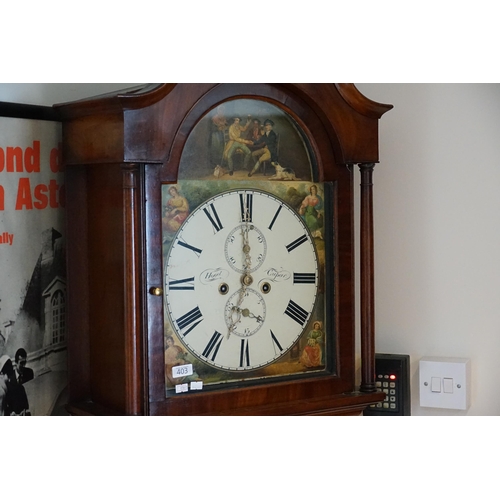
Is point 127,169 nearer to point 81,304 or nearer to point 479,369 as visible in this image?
point 81,304

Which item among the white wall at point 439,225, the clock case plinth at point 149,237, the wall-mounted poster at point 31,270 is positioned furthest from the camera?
the white wall at point 439,225

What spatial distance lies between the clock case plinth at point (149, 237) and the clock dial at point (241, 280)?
4cm

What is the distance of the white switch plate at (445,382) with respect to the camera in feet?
4.98

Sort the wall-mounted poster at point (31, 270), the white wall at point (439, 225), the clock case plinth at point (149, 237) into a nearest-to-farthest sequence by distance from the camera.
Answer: the clock case plinth at point (149, 237) → the wall-mounted poster at point (31, 270) → the white wall at point (439, 225)

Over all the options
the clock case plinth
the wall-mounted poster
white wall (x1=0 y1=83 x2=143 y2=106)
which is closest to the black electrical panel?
the clock case plinth

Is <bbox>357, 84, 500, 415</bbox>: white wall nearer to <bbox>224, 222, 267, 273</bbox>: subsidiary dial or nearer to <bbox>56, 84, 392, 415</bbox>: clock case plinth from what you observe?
<bbox>56, 84, 392, 415</bbox>: clock case plinth

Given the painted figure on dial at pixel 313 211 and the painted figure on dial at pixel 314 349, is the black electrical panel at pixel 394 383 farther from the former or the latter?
the painted figure on dial at pixel 313 211

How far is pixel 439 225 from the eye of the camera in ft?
5.09

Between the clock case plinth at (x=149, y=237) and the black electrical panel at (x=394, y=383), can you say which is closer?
the clock case plinth at (x=149, y=237)

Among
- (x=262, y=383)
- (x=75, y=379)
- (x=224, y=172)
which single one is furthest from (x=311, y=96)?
(x=75, y=379)

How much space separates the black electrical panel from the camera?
1.56m

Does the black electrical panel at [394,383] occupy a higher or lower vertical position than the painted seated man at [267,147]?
lower

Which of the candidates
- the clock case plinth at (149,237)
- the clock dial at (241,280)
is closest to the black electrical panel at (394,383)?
A: the clock case plinth at (149,237)

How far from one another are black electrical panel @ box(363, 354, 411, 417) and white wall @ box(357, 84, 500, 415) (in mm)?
29
